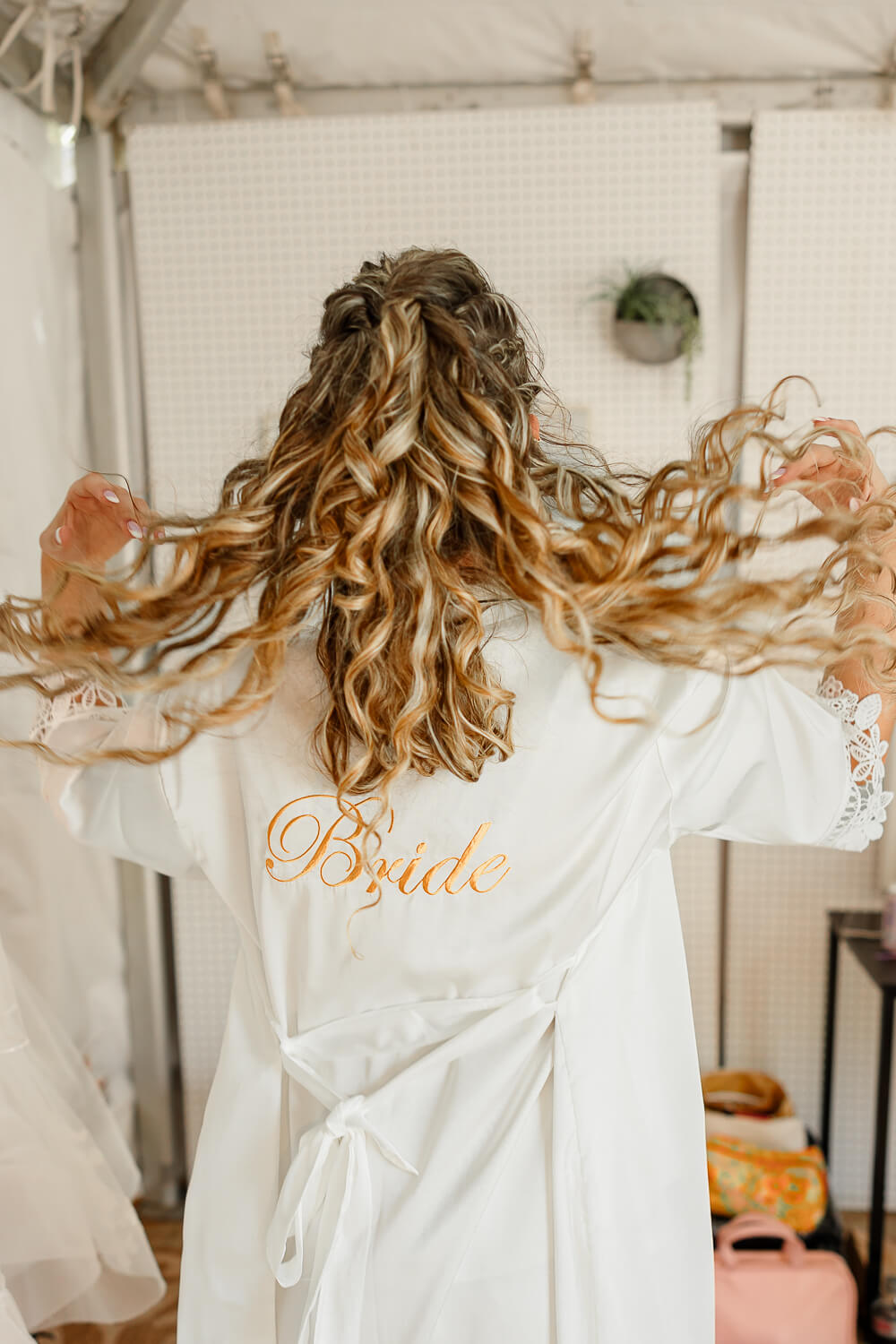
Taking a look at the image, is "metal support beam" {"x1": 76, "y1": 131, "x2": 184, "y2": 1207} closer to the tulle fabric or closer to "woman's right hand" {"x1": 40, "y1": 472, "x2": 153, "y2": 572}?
the tulle fabric

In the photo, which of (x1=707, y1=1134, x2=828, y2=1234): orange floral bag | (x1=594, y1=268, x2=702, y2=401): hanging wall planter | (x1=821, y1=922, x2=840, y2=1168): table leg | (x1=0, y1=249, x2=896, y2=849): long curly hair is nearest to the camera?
(x1=0, y1=249, x2=896, y2=849): long curly hair

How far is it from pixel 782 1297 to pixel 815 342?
193 centimetres

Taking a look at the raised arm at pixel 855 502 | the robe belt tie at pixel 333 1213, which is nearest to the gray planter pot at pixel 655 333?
the raised arm at pixel 855 502

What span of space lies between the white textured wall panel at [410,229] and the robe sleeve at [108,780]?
118 cm

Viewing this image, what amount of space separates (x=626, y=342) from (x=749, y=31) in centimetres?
67

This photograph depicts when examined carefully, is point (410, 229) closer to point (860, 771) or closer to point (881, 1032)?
point (860, 771)

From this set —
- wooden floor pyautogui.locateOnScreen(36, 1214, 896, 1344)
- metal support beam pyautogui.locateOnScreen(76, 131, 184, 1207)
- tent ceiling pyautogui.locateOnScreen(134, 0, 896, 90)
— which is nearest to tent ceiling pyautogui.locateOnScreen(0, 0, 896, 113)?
tent ceiling pyautogui.locateOnScreen(134, 0, 896, 90)

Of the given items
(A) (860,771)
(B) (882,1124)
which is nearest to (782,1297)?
(B) (882,1124)

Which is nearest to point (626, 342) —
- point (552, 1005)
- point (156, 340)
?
point (156, 340)

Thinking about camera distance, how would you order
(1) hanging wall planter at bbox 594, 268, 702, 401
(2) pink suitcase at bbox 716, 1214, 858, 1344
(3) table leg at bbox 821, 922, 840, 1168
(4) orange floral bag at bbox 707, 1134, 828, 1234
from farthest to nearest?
(3) table leg at bbox 821, 922, 840, 1168 < (1) hanging wall planter at bbox 594, 268, 702, 401 < (4) orange floral bag at bbox 707, 1134, 828, 1234 < (2) pink suitcase at bbox 716, 1214, 858, 1344

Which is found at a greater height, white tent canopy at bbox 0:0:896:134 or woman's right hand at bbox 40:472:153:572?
white tent canopy at bbox 0:0:896:134

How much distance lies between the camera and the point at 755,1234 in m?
1.95

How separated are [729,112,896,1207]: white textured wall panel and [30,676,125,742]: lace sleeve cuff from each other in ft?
5.60

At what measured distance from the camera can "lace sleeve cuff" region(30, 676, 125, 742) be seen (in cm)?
105
